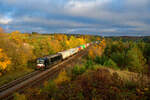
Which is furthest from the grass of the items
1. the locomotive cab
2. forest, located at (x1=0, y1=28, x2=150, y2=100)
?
the locomotive cab

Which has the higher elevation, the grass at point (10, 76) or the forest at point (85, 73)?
the forest at point (85, 73)

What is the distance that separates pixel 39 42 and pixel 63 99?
33.0 meters

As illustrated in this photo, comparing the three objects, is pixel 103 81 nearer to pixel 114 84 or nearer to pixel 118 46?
pixel 114 84

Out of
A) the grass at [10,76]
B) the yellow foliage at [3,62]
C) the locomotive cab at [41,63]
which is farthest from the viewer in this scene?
the locomotive cab at [41,63]

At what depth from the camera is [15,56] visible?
25594 millimetres

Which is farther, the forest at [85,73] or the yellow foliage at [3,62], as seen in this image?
the yellow foliage at [3,62]

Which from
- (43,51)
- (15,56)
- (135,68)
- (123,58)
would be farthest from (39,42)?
(135,68)

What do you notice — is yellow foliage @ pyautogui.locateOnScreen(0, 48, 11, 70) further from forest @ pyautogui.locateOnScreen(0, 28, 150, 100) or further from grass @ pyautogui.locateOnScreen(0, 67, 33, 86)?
grass @ pyautogui.locateOnScreen(0, 67, 33, 86)

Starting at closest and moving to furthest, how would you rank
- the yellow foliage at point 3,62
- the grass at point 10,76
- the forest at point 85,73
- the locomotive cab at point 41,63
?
1. the forest at point 85,73
2. the grass at point 10,76
3. the yellow foliage at point 3,62
4. the locomotive cab at point 41,63

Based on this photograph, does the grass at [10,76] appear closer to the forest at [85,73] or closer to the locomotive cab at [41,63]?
the forest at [85,73]

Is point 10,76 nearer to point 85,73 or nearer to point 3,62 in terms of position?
point 3,62

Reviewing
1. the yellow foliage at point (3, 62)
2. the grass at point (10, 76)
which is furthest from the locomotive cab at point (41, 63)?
the yellow foliage at point (3, 62)

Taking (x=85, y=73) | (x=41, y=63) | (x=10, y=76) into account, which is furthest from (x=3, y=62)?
(x=85, y=73)

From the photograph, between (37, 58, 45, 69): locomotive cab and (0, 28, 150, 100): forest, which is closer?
(0, 28, 150, 100): forest
